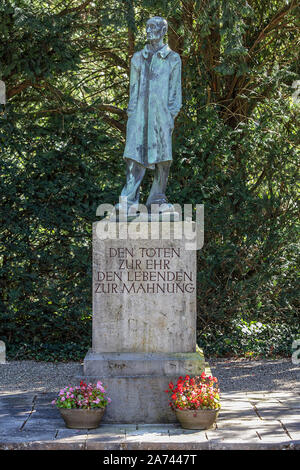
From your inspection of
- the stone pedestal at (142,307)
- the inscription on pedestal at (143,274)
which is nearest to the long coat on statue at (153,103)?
the stone pedestal at (142,307)

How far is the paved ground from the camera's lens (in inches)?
209

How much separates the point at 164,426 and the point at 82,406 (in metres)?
0.77

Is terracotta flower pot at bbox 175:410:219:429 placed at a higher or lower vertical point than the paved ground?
higher

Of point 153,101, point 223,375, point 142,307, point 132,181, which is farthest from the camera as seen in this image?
point 223,375

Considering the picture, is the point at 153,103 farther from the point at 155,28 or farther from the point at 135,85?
the point at 155,28

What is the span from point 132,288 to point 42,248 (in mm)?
3617

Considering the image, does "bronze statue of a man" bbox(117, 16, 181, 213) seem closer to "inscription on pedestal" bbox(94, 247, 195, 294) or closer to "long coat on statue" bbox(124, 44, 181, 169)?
"long coat on statue" bbox(124, 44, 181, 169)

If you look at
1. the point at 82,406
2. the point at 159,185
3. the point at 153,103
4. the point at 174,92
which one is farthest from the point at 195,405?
the point at 174,92

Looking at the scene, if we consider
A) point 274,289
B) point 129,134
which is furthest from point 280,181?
point 129,134

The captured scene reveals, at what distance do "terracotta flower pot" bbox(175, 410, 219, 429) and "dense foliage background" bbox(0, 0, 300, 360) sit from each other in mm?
3940

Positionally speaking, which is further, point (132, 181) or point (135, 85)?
point (132, 181)

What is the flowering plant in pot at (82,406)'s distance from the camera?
5699 millimetres

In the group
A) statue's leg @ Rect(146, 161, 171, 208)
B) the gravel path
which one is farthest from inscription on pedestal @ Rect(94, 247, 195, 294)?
the gravel path

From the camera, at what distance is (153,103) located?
6457 millimetres
